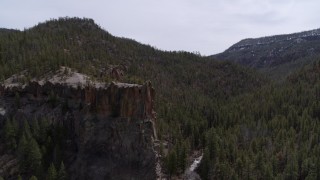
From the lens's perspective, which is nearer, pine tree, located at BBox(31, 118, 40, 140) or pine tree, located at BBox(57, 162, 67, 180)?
pine tree, located at BBox(57, 162, 67, 180)

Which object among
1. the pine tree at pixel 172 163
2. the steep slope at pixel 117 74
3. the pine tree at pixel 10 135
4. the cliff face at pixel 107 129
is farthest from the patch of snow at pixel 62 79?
the pine tree at pixel 172 163

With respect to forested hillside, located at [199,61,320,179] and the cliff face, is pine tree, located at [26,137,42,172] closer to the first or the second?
the cliff face

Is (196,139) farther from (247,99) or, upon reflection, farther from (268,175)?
(247,99)

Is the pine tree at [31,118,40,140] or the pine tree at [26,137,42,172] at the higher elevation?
the pine tree at [31,118,40,140]

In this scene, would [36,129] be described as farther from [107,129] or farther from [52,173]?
[52,173]

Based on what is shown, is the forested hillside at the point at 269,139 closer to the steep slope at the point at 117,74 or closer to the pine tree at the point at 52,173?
the steep slope at the point at 117,74

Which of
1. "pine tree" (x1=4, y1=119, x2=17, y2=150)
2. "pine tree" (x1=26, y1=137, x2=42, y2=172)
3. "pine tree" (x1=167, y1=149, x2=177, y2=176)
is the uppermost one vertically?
"pine tree" (x1=4, y1=119, x2=17, y2=150)

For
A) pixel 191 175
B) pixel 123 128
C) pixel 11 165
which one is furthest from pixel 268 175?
pixel 11 165

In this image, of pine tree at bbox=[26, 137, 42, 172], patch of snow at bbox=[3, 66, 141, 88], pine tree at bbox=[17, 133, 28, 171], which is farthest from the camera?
patch of snow at bbox=[3, 66, 141, 88]

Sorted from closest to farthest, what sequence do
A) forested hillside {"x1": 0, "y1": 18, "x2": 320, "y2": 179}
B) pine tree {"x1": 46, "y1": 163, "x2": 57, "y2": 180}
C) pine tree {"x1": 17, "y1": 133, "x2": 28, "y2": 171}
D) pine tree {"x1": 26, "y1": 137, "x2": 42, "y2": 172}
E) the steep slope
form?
pine tree {"x1": 46, "y1": 163, "x2": 57, "y2": 180}, pine tree {"x1": 26, "y1": 137, "x2": 42, "y2": 172}, pine tree {"x1": 17, "y1": 133, "x2": 28, "y2": 171}, forested hillside {"x1": 0, "y1": 18, "x2": 320, "y2": 179}, the steep slope

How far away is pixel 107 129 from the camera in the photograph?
353ft

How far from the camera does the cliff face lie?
10475 cm

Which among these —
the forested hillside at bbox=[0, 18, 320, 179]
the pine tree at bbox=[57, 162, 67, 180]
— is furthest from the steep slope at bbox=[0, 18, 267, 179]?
the pine tree at bbox=[57, 162, 67, 180]

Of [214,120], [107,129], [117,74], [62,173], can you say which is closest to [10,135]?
[62,173]
